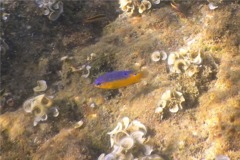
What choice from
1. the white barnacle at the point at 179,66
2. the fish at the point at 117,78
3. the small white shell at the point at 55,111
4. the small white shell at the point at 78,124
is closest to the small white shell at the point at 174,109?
the white barnacle at the point at 179,66

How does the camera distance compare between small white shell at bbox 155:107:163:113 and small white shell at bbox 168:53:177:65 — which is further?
small white shell at bbox 168:53:177:65

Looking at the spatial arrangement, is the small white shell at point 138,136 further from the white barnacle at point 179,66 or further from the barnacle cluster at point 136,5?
the barnacle cluster at point 136,5

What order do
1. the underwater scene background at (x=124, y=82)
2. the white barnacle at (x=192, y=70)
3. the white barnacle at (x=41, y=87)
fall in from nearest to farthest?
the underwater scene background at (x=124, y=82), the white barnacle at (x=192, y=70), the white barnacle at (x=41, y=87)

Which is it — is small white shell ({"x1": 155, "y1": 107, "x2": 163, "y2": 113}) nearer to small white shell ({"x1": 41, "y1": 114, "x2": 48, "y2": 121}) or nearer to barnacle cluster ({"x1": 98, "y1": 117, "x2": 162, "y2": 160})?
barnacle cluster ({"x1": 98, "y1": 117, "x2": 162, "y2": 160})

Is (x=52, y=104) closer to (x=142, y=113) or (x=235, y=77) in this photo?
(x=142, y=113)

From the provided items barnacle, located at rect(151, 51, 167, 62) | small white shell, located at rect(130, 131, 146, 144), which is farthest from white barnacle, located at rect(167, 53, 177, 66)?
small white shell, located at rect(130, 131, 146, 144)
